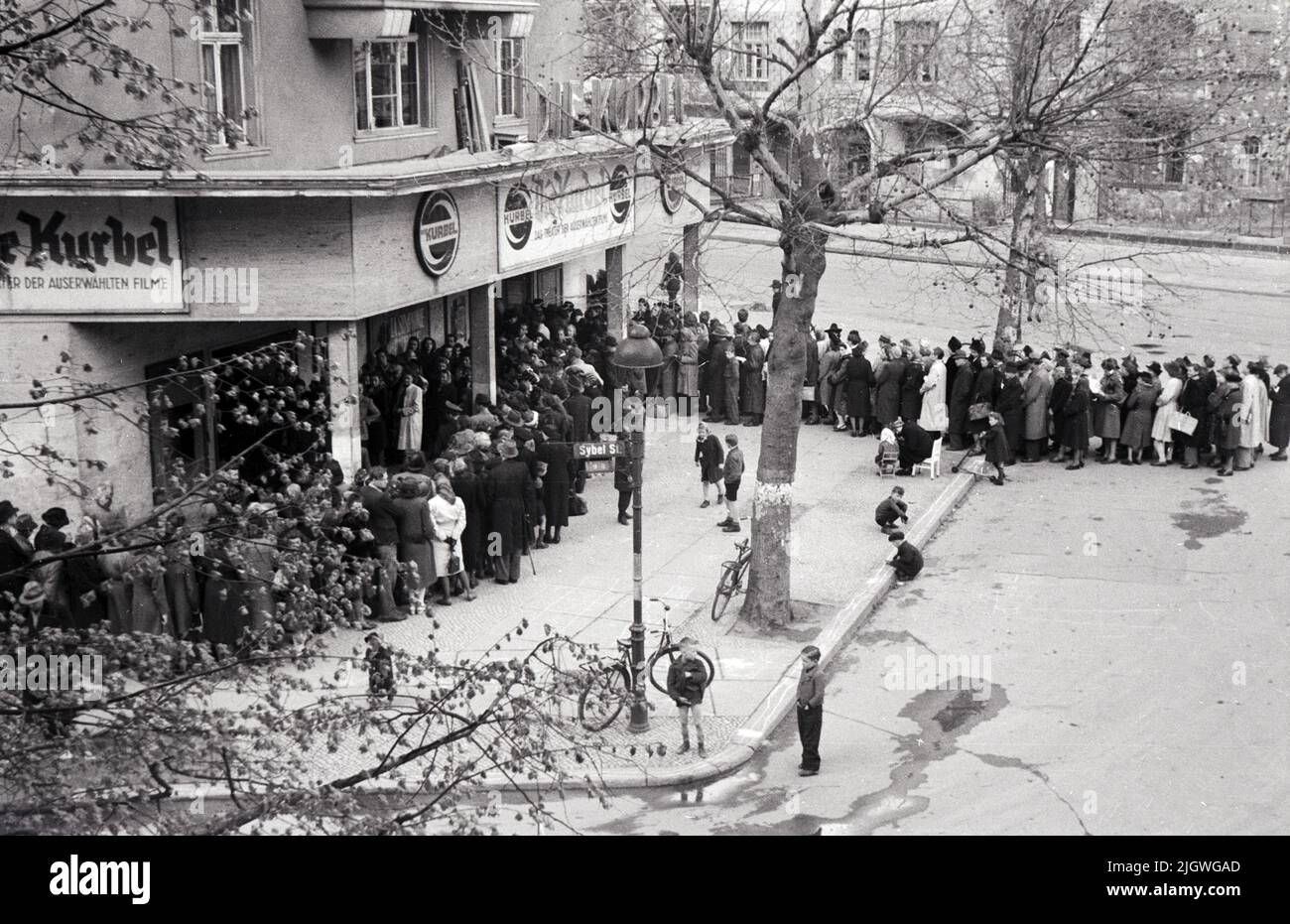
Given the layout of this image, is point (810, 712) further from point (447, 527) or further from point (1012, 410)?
point (1012, 410)

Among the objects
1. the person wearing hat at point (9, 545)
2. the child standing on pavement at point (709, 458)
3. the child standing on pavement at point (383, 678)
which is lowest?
the child standing on pavement at point (709, 458)

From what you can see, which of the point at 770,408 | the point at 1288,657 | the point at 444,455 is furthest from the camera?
the point at 444,455

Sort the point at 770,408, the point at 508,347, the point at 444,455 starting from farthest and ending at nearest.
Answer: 1. the point at 508,347
2. the point at 444,455
3. the point at 770,408

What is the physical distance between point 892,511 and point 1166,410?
5.92 metres

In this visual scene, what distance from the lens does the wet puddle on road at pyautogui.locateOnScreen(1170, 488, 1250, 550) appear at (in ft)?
68.2

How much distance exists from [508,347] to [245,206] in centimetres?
869

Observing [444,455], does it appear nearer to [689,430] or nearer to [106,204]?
[106,204]

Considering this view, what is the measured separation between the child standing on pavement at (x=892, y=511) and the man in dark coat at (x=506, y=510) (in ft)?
15.5

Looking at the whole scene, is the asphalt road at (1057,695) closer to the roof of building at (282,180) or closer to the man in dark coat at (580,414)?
the man in dark coat at (580,414)

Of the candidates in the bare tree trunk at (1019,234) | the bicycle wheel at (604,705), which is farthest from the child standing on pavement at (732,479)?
the bare tree trunk at (1019,234)

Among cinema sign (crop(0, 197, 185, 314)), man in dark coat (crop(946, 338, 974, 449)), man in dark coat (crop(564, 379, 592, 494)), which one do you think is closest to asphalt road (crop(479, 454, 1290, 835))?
man in dark coat (crop(946, 338, 974, 449))

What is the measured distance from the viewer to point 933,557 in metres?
20.3

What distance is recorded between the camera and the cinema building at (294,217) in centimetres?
1727
